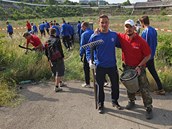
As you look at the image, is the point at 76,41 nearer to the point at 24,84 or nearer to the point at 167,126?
the point at 24,84

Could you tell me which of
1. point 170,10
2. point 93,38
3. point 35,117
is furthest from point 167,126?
point 170,10

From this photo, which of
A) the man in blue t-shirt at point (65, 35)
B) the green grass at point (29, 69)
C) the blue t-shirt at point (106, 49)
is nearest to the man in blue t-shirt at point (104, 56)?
the blue t-shirt at point (106, 49)

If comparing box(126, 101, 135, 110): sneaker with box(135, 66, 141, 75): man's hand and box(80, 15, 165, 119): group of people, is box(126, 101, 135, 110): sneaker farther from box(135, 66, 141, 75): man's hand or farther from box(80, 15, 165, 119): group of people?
box(135, 66, 141, 75): man's hand

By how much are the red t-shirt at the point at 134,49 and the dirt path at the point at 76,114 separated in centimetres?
116

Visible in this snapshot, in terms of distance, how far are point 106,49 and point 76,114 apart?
157 cm

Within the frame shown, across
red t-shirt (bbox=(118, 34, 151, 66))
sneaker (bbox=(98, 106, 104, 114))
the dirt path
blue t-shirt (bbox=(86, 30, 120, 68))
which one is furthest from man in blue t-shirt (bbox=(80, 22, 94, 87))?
sneaker (bbox=(98, 106, 104, 114))

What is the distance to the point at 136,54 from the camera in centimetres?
475

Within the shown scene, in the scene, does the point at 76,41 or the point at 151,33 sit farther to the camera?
the point at 76,41

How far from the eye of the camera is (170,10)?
8669 cm

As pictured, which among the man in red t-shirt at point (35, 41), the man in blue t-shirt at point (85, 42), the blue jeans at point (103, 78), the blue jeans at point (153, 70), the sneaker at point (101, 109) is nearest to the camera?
the blue jeans at point (103, 78)

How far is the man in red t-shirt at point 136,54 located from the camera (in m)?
4.68

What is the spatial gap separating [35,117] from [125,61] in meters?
2.27

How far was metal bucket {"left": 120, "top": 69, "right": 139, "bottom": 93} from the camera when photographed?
4698 mm

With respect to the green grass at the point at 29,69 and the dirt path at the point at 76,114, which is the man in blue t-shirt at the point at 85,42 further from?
the green grass at the point at 29,69
